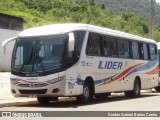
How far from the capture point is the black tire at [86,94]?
1777 cm

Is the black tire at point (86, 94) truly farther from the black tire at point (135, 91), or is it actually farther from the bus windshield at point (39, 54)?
the black tire at point (135, 91)

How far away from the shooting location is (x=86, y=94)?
18.0 metres

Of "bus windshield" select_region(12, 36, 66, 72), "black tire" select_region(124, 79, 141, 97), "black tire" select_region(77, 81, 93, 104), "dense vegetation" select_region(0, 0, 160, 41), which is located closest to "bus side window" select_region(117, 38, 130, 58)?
"black tire" select_region(124, 79, 141, 97)

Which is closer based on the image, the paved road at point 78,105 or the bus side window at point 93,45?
the paved road at point 78,105

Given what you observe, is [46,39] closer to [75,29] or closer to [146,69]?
[75,29]

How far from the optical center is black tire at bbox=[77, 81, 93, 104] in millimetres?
17766

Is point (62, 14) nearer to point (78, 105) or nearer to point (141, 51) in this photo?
point (141, 51)

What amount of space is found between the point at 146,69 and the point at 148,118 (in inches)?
513

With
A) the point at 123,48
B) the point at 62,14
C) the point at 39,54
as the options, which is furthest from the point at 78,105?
the point at 62,14

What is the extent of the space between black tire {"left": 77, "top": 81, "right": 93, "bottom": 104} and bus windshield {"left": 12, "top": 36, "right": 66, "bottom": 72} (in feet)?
6.65

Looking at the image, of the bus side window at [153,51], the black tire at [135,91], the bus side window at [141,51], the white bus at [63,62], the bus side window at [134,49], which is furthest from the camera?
the bus side window at [153,51]

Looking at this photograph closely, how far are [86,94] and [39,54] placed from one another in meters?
→ 2.75

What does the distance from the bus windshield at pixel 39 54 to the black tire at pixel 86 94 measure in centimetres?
203

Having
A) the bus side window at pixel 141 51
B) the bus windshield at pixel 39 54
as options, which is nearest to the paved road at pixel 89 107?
the bus windshield at pixel 39 54
